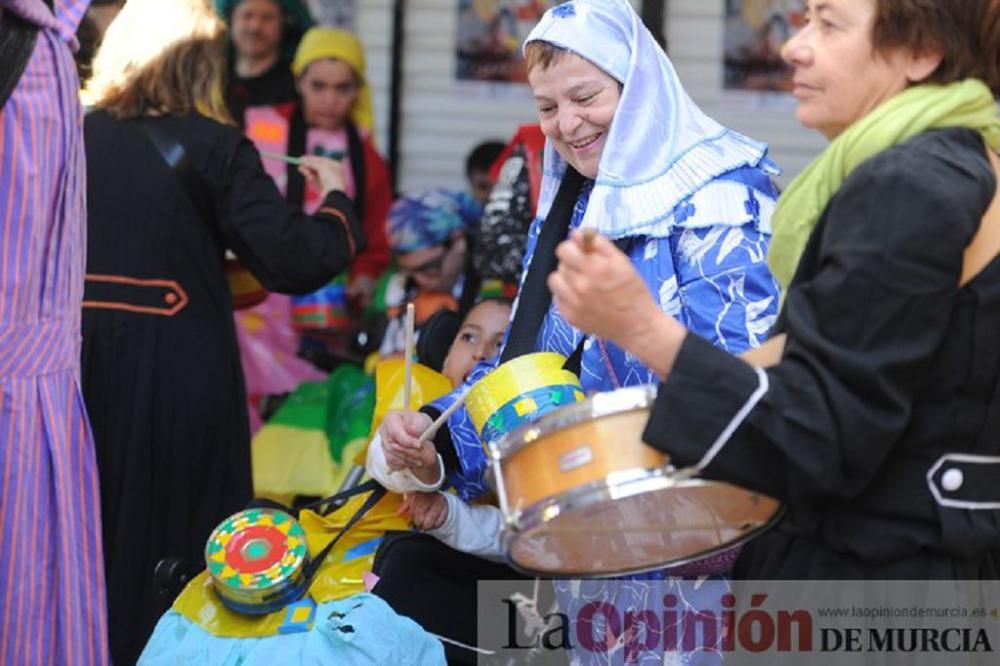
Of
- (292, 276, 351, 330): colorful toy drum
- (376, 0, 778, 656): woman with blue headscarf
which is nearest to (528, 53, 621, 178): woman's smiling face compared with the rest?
(376, 0, 778, 656): woman with blue headscarf

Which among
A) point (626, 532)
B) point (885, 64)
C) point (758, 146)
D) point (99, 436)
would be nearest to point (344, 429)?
point (99, 436)

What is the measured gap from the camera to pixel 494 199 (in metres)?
5.03

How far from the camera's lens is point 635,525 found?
2.33m

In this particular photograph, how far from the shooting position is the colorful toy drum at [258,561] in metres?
3.33

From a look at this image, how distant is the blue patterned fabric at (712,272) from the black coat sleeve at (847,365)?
2.41ft

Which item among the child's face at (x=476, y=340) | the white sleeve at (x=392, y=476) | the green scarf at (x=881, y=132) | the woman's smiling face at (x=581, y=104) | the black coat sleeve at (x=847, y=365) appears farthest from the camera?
the child's face at (x=476, y=340)

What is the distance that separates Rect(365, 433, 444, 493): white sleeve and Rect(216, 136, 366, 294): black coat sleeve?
761mm

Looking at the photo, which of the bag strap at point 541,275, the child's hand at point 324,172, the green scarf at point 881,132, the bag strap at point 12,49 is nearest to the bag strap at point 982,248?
the green scarf at point 881,132

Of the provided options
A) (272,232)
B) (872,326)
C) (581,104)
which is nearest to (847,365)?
(872,326)

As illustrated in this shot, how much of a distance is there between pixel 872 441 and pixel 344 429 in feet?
11.6

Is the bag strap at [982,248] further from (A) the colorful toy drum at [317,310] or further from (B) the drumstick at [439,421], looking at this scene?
(A) the colorful toy drum at [317,310]

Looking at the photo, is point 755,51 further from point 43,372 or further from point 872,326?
point 872,326

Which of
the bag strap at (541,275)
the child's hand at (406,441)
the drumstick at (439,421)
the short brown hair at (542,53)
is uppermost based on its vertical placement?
the short brown hair at (542,53)

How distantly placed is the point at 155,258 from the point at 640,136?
65.1 inches
